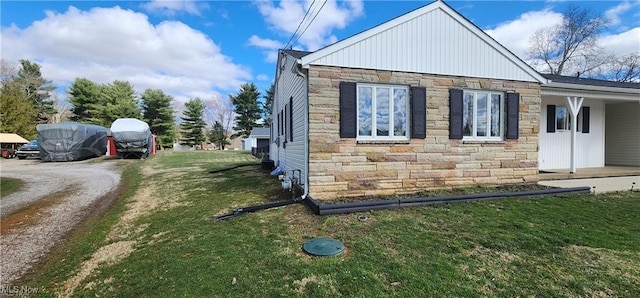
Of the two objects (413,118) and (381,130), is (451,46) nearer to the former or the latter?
(413,118)

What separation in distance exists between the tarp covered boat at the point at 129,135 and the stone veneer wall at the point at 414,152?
17572mm

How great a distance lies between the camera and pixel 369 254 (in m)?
3.63

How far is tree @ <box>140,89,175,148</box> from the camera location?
36.2m

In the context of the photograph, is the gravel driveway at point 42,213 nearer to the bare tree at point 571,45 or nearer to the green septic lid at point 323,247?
the green septic lid at point 323,247

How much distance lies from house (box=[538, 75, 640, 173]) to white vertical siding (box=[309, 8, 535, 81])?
299 cm

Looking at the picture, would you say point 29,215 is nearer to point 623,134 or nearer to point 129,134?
point 129,134

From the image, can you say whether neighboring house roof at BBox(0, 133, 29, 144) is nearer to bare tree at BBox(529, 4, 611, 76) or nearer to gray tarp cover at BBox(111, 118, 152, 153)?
gray tarp cover at BBox(111, 118, 152, 153)

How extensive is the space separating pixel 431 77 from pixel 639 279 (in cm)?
481

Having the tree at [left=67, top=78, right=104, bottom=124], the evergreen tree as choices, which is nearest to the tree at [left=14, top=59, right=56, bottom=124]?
the evergreen tree

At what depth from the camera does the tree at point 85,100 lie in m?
31.7

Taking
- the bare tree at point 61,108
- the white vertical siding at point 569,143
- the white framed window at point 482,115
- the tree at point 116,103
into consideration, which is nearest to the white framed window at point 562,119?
the white vertical siding at point 569,143

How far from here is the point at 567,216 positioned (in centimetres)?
524

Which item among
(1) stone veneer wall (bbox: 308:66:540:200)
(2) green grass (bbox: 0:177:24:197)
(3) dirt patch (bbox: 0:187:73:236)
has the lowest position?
(3) dirt patch (bbox: 0:187:73:236)

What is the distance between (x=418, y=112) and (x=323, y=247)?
13.3 feet
